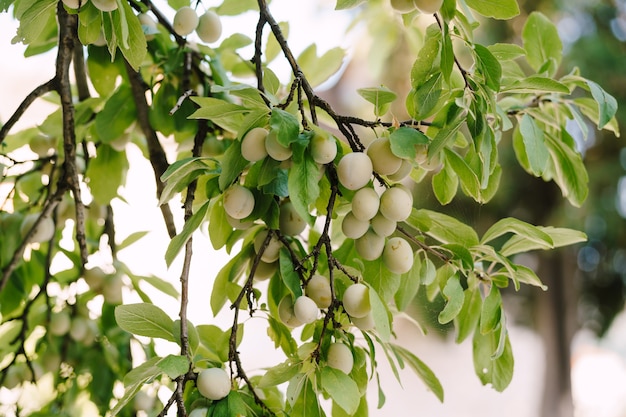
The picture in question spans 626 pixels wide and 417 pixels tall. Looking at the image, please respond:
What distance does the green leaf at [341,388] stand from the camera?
0.84ft

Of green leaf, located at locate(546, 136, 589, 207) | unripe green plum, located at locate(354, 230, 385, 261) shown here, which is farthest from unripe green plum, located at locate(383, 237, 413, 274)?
green leaf, located at locate(546, 136, 589, 207)

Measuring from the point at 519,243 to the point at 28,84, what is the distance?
1.20 m

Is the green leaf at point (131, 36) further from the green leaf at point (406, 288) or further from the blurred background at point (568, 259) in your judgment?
the blurred background at point (568, 259)

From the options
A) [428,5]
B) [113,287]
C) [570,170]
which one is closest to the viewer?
[428,5]

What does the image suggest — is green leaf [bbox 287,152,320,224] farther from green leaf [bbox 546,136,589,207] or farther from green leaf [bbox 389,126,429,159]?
green leaf [bbox 546,136,589,207]

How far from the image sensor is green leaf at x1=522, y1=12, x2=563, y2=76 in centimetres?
38

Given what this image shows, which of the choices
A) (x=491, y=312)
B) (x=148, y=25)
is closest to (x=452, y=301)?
(x=491, y=312)

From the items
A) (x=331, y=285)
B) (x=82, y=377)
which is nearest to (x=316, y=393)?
(x=331, y=285)

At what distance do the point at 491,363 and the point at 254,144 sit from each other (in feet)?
0.53

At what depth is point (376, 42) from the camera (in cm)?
64

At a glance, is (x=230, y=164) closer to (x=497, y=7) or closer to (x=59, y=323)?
(x=497, y=7)

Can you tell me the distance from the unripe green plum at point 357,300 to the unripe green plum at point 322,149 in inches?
2.0

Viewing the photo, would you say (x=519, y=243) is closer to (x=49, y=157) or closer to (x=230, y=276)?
(x=230, y=276)

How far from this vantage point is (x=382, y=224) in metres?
0.28
